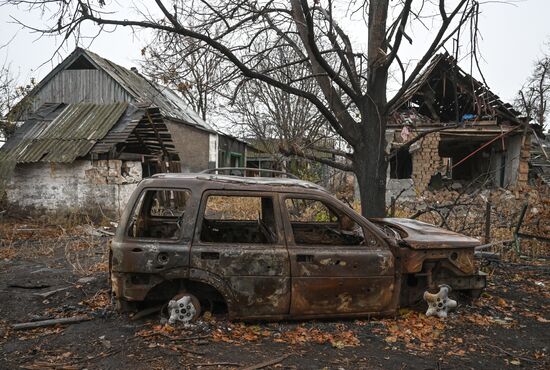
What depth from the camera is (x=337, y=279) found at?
4.34m

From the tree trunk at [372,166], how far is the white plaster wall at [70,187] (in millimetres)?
8475

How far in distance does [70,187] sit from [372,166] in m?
9.77

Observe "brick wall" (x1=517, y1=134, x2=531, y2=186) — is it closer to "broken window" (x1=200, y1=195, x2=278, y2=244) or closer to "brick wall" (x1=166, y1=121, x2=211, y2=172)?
"broken window" (x1=200, y1=195, x2=278, y2=244)

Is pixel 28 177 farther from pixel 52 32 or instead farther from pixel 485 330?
pixel 485 330

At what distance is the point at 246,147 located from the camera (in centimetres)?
3075

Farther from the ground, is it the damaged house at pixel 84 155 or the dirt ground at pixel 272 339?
→ the damaged house at pixel 84 155

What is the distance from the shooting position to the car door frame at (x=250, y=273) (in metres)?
4.18

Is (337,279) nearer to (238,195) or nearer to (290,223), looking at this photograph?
(290,223)

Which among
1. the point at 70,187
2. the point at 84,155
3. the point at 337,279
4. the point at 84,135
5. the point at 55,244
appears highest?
the point at 84,135

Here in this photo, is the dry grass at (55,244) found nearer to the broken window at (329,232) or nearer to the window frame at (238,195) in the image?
the window frame at (238,195)

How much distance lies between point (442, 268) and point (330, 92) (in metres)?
3.22

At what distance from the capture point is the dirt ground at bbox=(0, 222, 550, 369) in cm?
356

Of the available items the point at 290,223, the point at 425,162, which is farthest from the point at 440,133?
the point at 290,223

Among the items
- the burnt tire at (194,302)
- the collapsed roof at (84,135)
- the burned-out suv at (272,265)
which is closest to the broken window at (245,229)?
the burned-out suv at (272,265)
